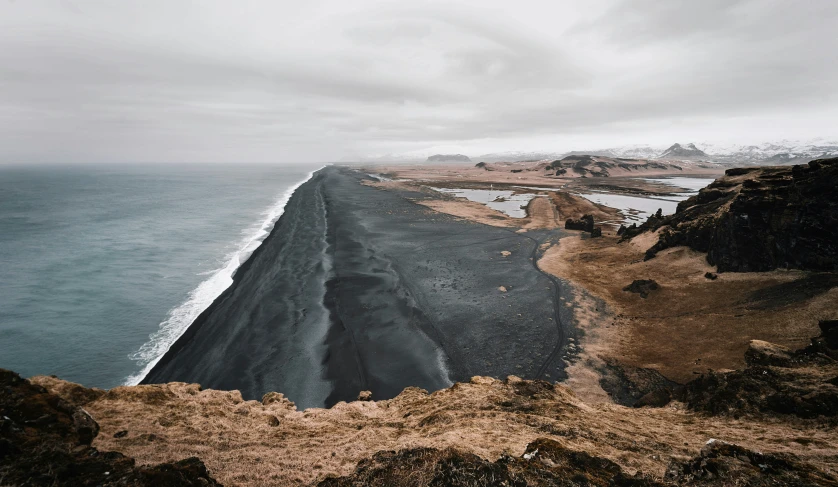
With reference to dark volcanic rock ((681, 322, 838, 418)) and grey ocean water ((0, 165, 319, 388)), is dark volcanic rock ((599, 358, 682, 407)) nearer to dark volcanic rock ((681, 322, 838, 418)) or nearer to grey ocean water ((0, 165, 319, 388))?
dark volcanic rock ((681, 322, 838, 418))

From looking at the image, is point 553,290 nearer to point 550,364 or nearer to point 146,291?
point 550,364

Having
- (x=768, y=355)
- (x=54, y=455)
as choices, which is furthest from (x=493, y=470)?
(x=768, y=355)

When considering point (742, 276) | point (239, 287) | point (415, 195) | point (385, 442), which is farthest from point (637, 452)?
point (415, 195)

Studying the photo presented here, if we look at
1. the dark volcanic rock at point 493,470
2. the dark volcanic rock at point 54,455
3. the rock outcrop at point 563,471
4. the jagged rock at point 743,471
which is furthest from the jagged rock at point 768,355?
the dark volcanic rock at point 54,455

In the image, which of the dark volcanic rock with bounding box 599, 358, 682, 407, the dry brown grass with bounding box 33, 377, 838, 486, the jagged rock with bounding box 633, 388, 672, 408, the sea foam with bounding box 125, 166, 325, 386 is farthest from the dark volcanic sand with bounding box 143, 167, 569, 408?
the dry brown grass with bounding box 33, 377, 838, 486

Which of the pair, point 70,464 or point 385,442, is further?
point 385,442
